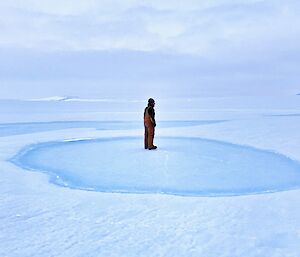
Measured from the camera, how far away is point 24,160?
8.27 m

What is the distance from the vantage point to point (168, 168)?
23.5ft

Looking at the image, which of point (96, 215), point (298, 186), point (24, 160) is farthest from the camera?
point (24, 160)

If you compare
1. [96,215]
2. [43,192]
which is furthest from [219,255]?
[43,192]

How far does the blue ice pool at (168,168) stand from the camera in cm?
577

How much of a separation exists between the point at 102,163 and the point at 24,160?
1.80m

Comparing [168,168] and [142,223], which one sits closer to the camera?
[142,223]

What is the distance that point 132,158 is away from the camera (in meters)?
8.30

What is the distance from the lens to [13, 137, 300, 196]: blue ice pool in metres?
5.77

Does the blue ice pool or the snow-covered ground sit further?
the blue ice pool

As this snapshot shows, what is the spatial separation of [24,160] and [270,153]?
5459 mm

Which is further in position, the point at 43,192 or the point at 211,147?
the point at 211,147

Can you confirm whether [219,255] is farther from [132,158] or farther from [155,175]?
[132,158]

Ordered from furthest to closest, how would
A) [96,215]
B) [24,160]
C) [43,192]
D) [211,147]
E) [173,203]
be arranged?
[211,147]
[24,160]
[43,192]
[173,203]
[96,215]

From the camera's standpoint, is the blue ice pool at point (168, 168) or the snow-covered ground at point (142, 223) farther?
the blue ice pool at point (168, 168)
